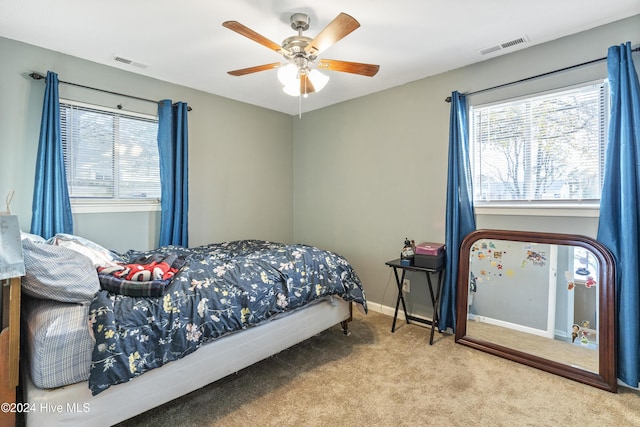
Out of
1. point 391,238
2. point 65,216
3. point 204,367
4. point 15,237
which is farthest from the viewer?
point 391,238

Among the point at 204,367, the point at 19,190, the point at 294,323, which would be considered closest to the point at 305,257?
the point at 294,323

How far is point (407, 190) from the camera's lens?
3.33 m

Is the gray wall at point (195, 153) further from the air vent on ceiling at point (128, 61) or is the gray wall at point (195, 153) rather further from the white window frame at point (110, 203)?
the air vent on ceiling at point (128, 61)

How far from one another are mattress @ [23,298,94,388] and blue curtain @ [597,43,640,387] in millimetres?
3119

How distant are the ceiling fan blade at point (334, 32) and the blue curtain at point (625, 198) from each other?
1.83 meters

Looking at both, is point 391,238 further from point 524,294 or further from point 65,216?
point 65,216

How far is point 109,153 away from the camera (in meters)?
2.96

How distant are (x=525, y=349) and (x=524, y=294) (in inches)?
16.6

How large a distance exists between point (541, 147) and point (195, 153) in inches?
129

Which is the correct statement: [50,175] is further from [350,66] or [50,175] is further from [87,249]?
[350,66]

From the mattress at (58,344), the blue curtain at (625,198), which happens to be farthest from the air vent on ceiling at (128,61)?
the blue curtain at (625,198)

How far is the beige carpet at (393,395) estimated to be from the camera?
1.81 m

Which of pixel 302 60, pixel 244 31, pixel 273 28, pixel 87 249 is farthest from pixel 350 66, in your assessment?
pixel 87 249

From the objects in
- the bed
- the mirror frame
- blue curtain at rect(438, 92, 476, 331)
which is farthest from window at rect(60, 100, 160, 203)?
the mirror frame
